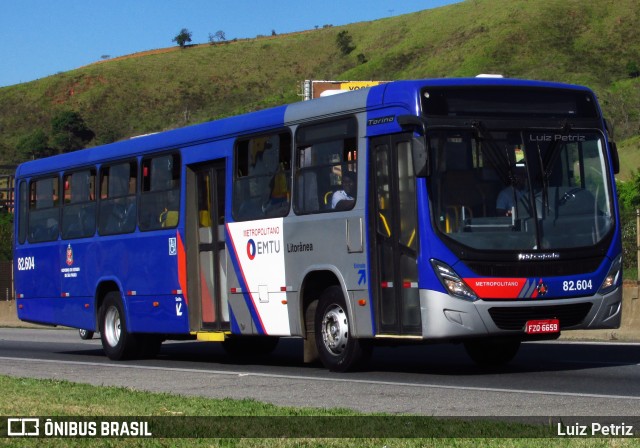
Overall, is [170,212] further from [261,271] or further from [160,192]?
[261,271]

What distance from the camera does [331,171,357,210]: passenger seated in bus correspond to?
15.5 meters

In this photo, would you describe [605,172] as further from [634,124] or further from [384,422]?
[634,124]

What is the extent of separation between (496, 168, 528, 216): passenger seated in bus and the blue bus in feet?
0.05

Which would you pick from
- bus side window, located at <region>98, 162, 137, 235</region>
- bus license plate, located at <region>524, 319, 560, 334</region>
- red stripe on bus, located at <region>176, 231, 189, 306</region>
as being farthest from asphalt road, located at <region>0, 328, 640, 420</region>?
bus side window, located at <region>98, 162, 137, 235</region>

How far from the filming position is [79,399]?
12859mm

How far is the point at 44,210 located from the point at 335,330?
8.67 metres

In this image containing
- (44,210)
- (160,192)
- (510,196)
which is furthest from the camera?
(44,210)

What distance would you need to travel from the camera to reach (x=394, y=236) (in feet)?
48.9

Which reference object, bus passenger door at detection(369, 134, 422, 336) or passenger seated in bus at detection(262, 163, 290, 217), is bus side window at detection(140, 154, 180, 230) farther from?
bus passenger door at detection(369, 134, 422, 336)

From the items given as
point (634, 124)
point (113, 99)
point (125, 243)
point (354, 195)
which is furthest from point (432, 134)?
point (113, 99)

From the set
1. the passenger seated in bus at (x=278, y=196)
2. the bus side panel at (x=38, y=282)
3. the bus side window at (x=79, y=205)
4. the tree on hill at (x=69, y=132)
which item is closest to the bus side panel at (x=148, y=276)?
the bus side window at (x=79, y=205)

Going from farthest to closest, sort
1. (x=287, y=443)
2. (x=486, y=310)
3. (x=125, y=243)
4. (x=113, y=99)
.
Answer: (x=113, y=99)
(x=125, y=243)
(x=486, y=310)
(x=287, y=443)

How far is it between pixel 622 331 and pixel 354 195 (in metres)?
7.86

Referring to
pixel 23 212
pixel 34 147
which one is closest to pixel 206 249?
pixel 23 212
